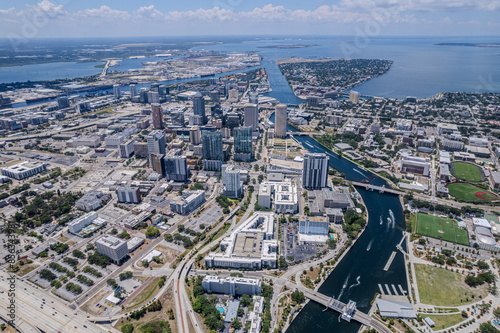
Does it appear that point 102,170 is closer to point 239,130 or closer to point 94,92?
point 239,130

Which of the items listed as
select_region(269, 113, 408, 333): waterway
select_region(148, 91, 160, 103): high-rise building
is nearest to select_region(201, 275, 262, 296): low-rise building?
select_region(269, 113, 408, 333): waterway

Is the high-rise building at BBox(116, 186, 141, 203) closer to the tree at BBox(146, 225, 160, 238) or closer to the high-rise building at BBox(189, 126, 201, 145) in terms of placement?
the tree at BBox(146, 225, 160, 238)

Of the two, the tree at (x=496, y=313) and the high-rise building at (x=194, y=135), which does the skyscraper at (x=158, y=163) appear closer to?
the high-rise building at (x=194, y=135)

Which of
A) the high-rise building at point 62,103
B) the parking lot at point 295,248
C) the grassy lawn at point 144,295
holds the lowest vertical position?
the grassy lawn at point 144,295

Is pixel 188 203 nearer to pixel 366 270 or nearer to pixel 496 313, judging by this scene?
pixel 366 270

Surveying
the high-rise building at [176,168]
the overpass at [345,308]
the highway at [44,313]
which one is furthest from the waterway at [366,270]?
the high-rise building at [176,168]

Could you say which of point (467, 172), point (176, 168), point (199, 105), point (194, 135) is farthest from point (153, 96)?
point (467, 172)
